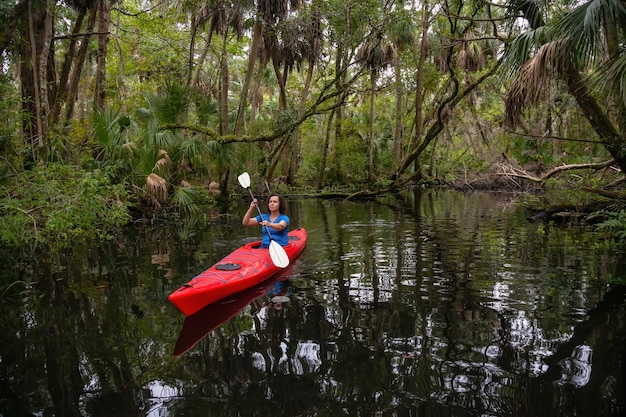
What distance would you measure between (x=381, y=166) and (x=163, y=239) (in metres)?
19.0

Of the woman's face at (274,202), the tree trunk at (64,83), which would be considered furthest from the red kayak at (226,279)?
the tree trunk at (64,83)

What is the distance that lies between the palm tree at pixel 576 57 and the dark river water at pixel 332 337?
2.39 metres

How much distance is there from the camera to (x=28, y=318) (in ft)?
16.8

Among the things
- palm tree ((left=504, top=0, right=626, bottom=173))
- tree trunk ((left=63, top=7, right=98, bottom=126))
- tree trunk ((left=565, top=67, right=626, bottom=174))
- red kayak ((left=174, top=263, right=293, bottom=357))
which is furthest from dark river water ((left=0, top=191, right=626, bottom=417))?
tree trunk ((left=63, top=7, right=98, bottom=126))

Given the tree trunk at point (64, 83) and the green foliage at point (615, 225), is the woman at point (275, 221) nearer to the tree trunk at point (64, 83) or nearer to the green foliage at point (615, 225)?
the green foliage at point (615, 225)

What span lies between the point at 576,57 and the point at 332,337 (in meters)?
5.95

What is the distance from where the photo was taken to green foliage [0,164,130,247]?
21.0 ft

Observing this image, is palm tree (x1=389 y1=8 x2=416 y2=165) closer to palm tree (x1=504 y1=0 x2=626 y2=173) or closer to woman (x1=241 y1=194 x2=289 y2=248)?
palm tree (x1=504 y1=0 x2=626 y2=173)

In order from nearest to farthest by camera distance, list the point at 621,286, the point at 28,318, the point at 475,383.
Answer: the point at 475,383 → the point at 28,318 → the point at 621,286

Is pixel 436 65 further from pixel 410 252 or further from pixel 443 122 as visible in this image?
pixel 410 252

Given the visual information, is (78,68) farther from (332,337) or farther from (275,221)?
(332,337)

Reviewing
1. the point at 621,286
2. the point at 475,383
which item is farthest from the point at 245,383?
the point at 621,286

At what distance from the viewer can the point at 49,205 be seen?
22.9 feet

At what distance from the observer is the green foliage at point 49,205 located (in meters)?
6.40
